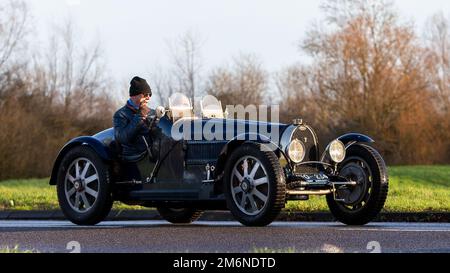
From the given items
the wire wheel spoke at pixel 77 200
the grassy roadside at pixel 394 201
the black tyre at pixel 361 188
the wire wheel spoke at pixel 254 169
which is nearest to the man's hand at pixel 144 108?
the wire wheel spoke at pixel 77 200

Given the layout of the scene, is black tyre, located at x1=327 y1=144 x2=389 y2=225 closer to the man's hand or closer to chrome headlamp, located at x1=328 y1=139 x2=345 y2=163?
chrome headlamp, located at x1=328 y1=139 x2=345 y2=163

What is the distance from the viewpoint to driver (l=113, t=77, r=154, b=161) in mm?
11961

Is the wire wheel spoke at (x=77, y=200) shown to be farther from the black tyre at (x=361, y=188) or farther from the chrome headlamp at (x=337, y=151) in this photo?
the chrome headlamp at (x=337, y=151)

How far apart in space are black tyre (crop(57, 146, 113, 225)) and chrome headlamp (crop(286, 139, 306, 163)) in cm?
234

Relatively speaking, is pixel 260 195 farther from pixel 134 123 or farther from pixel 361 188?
pixel 134 123

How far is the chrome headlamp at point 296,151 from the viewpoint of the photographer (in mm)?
11008

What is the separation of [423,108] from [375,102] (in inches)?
112

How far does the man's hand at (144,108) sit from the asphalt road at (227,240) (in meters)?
1.92

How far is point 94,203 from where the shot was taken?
12055 mm

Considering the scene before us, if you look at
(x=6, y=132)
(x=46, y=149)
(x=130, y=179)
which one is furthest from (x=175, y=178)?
(x=46, y=149)

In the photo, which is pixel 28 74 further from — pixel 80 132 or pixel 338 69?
pixel 338 69

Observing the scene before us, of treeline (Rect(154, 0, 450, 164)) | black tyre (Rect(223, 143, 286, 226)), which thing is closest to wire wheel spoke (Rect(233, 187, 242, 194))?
black tyre (Rect(223, 143, 286, 226))

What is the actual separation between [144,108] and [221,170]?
5.58ft

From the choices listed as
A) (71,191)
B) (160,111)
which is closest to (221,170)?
(160,111)
